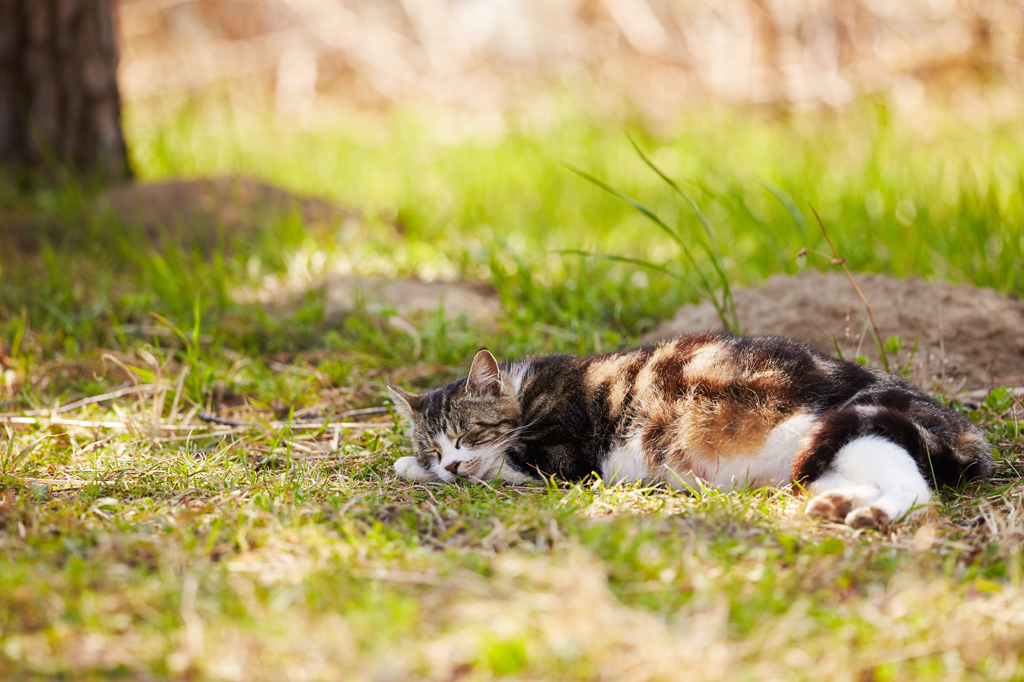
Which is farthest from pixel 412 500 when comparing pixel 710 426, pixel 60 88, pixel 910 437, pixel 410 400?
pixel 60 88

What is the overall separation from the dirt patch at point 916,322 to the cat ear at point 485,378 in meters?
0.86

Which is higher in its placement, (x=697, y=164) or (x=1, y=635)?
(x=697, y=164)

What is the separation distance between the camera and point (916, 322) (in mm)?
3150

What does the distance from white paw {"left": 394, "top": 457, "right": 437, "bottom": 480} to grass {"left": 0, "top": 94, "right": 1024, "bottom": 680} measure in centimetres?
5

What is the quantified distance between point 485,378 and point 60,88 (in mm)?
4402

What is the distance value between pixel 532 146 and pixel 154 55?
18.5 ft

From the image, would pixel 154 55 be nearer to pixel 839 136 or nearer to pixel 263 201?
pixel 263 201

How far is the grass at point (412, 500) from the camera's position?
1.45m

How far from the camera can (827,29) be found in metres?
7.66

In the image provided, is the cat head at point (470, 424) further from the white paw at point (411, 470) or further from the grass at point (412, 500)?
the grass at point (412, 500)

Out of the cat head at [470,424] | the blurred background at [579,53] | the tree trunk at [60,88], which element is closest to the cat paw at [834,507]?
the cat head at [470,424]

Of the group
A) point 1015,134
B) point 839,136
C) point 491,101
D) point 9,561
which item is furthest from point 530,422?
point 491,101

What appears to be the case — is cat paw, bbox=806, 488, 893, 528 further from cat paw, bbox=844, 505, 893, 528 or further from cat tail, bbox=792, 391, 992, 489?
cat tail, bbox=792, 391, 992, 489

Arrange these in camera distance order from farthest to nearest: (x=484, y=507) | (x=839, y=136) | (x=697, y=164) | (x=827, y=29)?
1. (x=827, y=29)
2. (x=839, y=136)
3. (x=697, y=164)
4. (x=484, y=507)
